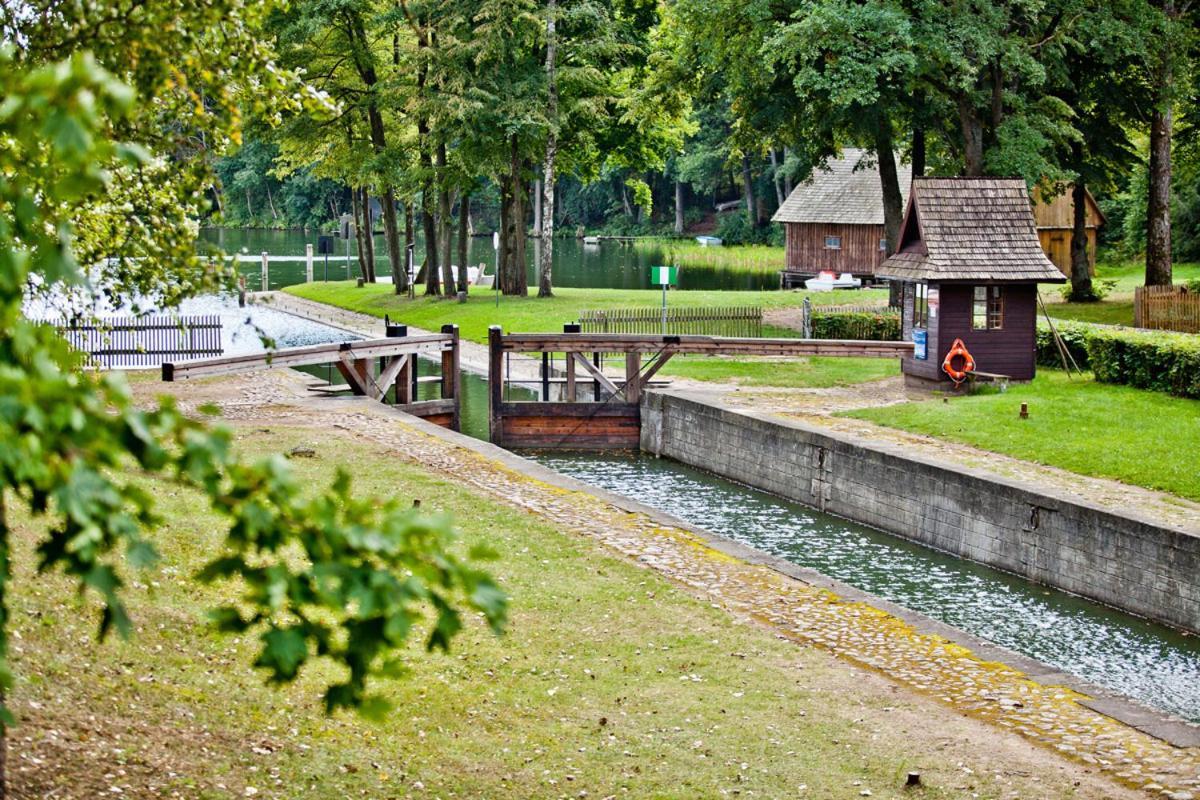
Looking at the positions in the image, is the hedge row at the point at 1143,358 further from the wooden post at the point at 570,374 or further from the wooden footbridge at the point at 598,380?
the wooden post at the point at 570,374

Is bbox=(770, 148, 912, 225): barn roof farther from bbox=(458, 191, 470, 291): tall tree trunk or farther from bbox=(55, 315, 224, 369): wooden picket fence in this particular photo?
bbox=(55, 315, 224, 369): wooden picket fence

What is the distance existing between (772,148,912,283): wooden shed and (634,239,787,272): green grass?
14226mm

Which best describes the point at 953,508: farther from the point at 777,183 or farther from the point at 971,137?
the point at 777,183

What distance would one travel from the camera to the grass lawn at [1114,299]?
42188mm

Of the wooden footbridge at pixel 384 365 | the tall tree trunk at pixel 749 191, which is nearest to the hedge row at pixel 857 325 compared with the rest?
the wooden footbridge at pixel 384 365

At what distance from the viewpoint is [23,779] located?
9.05 meters

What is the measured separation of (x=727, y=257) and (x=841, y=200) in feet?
85.8

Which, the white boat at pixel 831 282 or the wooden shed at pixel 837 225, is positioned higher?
the wooden shed at pixel 837 225

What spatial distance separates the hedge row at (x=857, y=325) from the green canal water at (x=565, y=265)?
618 inches

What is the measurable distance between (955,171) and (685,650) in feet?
107

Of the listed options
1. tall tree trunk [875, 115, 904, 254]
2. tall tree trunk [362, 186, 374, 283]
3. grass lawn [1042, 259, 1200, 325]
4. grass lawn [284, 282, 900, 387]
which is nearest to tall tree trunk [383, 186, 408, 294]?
grass lawn [284, 282, 900, 387]

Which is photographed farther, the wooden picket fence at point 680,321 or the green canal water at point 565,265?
the green canal water at point 565,265

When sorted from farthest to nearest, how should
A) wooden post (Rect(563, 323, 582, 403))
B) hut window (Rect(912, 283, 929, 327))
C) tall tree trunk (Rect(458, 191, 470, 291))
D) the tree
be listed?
1. tall tree trunk (Rect(458, 191, 470, 291))
2. wooden post (Rect(563, 323, 582, 403))
3. hut window (Rect(912, 283, 929, 327))
4. the tree

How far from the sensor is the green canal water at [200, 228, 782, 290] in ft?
239
